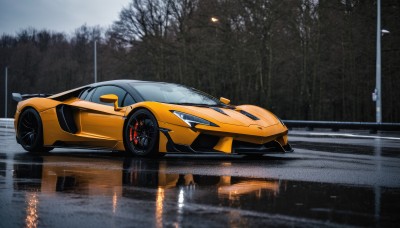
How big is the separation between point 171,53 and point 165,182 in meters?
34.1

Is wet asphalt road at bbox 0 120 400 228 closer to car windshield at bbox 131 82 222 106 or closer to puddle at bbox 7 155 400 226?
puddle at bbox 7 155 400 226

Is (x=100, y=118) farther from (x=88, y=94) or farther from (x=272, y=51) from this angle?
(x=272, y=51)

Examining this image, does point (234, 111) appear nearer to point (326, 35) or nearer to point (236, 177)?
point (236, 177)

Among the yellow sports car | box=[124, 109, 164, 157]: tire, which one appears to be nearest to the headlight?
the yellow sports car

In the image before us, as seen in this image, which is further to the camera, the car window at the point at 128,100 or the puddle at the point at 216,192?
the car window at the point at 128,100

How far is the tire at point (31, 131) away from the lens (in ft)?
31.1

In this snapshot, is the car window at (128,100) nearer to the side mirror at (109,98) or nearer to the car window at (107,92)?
the car window at (107,92)

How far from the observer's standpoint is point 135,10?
4347 cm

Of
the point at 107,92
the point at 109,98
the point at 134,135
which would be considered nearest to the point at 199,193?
the point at 134,135

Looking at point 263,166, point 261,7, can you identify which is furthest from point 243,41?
point 263,166

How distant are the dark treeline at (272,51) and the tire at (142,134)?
24250 mm

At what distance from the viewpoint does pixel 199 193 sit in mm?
4586

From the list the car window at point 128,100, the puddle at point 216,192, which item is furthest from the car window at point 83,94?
the puddle at point 216,192

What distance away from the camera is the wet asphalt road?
354 cm
